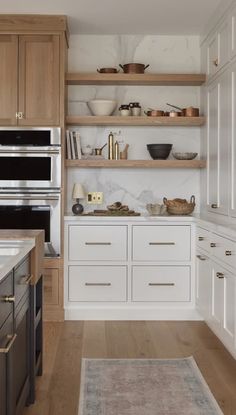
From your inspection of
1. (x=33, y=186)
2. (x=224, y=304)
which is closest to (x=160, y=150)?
(x=33, y=186)

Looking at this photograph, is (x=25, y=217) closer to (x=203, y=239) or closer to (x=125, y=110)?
(x=125, y=110)

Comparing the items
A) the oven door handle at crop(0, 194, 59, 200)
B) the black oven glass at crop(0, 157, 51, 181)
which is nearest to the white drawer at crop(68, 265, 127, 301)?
the oven door handle at crop(0, 194, 59, 200)

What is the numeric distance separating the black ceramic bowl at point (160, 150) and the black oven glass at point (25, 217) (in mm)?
1065

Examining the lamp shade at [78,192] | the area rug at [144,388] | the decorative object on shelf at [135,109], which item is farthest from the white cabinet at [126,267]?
the area rug at [144,388]

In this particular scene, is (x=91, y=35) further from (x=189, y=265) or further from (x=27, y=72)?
(x=189, y=265)

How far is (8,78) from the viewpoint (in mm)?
4613

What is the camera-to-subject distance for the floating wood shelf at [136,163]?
15.9ft

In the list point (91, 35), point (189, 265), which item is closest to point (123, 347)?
point (189, 265)

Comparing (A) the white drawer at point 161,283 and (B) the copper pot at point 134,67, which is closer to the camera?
(A) the white drawer at point 161,283

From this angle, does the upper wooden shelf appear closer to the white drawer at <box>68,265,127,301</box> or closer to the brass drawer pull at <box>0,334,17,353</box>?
the white drawer at <box>68,265,127,301</box>

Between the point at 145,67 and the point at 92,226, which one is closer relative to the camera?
the point at 92,226

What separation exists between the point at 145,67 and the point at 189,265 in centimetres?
180

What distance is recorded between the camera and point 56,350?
12.5 ft

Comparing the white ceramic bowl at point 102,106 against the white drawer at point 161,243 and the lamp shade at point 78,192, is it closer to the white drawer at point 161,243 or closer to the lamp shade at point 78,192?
the lamp shade at point 78,192
